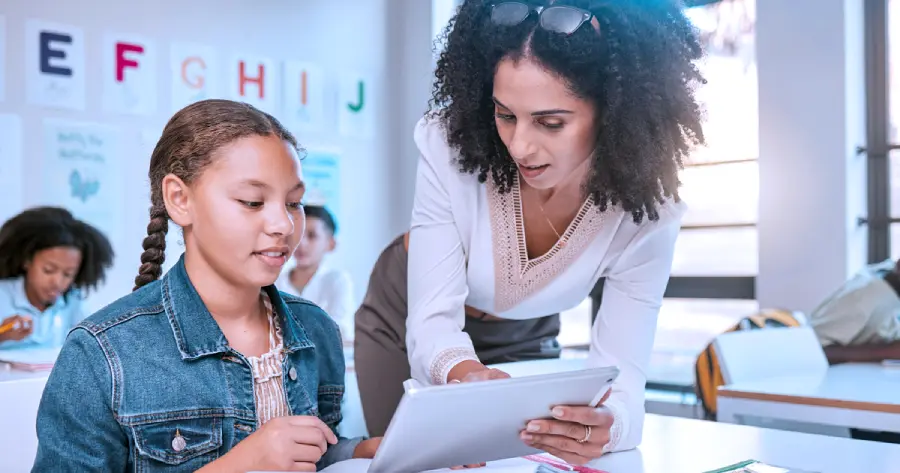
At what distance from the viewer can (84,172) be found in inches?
163

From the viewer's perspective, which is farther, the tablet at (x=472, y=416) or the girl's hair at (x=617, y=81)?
the girl's hair at (x=617, y=81)

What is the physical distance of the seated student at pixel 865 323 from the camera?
2.96m

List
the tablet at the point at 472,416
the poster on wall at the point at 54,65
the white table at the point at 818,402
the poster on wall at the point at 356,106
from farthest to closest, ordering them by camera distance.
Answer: the poster on wall at the point at 356,106, the poster on wall at the point at 54,65, the white table at the point at 818,402, the tablet at the point at 472,416

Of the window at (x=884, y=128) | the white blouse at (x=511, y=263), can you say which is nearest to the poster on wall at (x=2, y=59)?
the white blouse at (x=511, y=263)

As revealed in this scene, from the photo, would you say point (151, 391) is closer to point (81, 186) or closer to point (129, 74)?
point (81, 186)

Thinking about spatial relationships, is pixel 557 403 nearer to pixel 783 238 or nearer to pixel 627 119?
pixel 627 119

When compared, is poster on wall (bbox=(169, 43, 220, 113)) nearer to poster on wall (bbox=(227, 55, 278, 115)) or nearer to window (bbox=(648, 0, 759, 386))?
poster on wall (bbox=(227, 55, 278, 115))

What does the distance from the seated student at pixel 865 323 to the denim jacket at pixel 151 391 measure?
7.64ft

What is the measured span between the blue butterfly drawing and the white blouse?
3.11 meters

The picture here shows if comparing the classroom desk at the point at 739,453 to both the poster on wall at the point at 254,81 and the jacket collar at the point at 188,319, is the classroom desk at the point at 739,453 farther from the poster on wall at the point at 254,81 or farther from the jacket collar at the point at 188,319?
the poster on wall at the point at 254,81

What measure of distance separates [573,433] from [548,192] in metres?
0.56

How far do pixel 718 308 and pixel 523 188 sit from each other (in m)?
3.36

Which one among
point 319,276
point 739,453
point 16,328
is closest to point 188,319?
point 739,453

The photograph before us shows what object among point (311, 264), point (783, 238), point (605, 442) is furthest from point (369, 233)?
point (605, 442)
